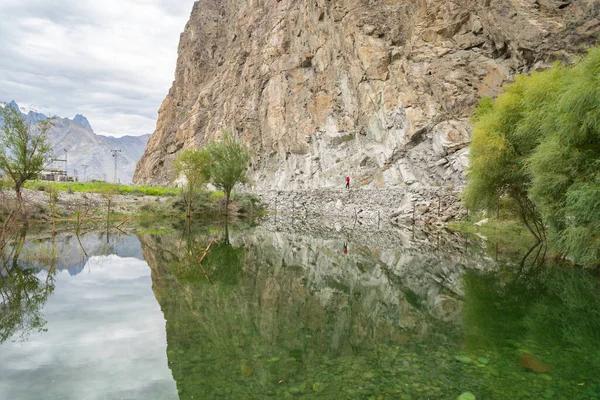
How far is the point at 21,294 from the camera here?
9.30 m

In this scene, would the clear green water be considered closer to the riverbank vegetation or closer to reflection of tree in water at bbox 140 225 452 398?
reflection of tree in water at bbox 140 225 452 398

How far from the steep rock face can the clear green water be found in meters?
23.4

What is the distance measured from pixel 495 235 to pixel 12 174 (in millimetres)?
30005

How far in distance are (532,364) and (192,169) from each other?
36.0 meters

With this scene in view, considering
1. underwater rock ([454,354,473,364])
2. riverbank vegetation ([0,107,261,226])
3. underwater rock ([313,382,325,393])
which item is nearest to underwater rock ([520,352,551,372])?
underwater rock ([454,354,473,364])

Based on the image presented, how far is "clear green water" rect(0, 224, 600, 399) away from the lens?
17.2ft

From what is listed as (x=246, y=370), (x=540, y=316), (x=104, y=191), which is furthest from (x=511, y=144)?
(x=104, y=191)

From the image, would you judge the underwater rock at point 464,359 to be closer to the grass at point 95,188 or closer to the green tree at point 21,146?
the green tree at point 21,146

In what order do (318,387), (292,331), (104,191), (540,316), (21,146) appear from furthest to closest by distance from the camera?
(104,191), (21,146), (540,316), (292,331), (318,387)

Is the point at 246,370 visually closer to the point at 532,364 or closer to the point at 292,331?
the point at 292,331

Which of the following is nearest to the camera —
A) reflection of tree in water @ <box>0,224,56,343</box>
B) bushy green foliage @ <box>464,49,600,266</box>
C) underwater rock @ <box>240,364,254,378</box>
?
underwater rock @ <box>240,364,254,378</box>

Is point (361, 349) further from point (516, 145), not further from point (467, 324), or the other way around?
point (516, 145)

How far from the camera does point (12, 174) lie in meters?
24.3

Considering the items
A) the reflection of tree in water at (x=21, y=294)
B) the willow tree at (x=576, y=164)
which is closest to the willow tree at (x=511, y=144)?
the willow tree at (x=576, y=164)
